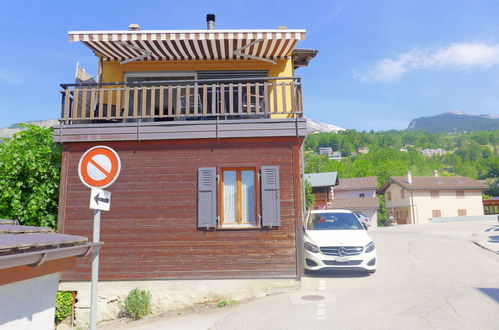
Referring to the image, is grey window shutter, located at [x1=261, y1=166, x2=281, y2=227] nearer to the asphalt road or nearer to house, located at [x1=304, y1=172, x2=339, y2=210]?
the asphalt road

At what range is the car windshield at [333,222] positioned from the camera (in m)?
10.4

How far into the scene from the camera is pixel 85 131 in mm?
8531

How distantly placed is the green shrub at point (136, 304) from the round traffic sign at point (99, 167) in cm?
355

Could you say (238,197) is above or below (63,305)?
above

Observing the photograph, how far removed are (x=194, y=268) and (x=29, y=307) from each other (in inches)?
172

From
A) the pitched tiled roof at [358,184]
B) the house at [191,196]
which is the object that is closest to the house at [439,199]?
the pitched tiled roof at [358,184]

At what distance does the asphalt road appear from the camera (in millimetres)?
6156

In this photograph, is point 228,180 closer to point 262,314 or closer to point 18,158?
A: point 262,314

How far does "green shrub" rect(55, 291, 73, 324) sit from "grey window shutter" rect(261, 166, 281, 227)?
14.4 ft

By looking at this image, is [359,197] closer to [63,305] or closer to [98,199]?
[63,305]

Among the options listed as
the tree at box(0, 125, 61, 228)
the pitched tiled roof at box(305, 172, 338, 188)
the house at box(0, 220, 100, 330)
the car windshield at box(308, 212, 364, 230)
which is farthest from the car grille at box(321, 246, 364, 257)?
the pitched tiled roof at box(305, 172, 338, 188)

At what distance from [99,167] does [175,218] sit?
138 inches

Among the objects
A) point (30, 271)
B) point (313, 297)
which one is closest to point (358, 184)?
point (313, 297)

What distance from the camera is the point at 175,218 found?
8398 mm
